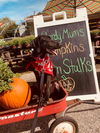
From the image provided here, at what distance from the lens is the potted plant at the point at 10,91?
2.41 m

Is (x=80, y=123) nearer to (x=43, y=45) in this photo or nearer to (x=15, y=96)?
(x=15, y=96)

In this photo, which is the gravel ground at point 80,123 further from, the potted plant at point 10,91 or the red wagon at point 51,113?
the potted plant at point 10,91

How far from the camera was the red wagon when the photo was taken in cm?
232

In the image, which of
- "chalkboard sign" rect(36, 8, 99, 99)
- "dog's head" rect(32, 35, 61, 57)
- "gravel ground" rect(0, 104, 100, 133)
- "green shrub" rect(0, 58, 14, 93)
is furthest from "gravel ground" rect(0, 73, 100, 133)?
"dog's head" rect(32, 35, 61, 57)

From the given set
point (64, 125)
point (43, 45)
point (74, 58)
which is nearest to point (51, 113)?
point (64, 125)

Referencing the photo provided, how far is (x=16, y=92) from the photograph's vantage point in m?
2.43

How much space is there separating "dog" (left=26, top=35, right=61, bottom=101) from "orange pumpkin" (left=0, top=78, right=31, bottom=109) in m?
0.31

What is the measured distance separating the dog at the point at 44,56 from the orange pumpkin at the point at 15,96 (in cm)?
31

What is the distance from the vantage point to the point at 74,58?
11.7 ft

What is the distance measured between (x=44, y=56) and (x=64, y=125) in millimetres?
1044

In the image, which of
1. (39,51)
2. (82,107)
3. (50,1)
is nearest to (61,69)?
(82,107)

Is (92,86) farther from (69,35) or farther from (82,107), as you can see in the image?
(69,35)

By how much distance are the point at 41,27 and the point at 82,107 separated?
5.92 ft

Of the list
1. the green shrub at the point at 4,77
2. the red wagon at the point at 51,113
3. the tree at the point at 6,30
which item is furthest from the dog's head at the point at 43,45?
the tree at the point at 6,30
